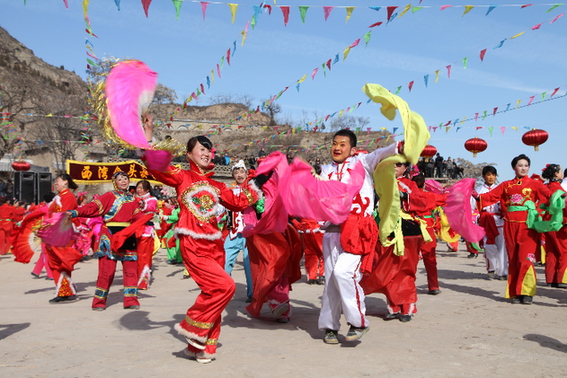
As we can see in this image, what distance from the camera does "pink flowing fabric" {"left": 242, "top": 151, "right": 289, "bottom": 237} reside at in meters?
5.29

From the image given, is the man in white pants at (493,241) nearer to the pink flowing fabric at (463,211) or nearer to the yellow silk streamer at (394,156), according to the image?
the pink flowing fabric at (463,211)

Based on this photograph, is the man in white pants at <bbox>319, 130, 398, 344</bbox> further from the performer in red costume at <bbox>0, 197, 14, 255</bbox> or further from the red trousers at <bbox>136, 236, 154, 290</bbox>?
the performer in red costume at <bbox>0, 197, 14, 255</bbox>

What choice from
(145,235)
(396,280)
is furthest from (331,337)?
(145,235)

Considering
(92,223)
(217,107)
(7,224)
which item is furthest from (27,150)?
(92,223)

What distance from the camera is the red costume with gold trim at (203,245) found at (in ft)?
15.0

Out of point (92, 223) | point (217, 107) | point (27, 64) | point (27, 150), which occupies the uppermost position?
point (27, 64)

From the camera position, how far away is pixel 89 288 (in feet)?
31.1

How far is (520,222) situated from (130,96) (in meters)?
5.56

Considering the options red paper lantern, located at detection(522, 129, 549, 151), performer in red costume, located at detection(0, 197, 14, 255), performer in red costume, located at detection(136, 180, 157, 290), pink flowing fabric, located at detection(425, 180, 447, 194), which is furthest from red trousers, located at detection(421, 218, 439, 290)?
performer in red costume, located at detection(0, 197, 14, 255)

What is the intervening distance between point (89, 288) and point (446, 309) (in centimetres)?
605

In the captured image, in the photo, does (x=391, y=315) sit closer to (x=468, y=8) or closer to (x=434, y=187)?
(x=434, y=187)

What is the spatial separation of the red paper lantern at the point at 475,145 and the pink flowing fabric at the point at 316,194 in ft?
31.3

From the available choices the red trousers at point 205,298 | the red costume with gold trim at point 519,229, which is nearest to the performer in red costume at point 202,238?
the red trousers at point 205,298

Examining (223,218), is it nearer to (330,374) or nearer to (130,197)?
(130,197)
